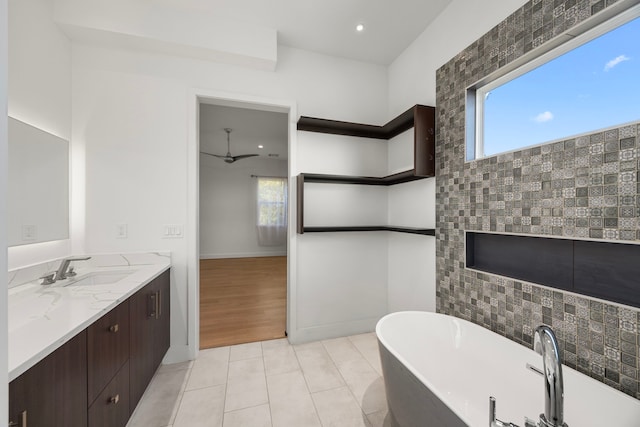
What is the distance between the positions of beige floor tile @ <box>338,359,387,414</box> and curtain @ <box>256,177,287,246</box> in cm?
542

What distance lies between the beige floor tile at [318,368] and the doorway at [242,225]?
453 millimetres

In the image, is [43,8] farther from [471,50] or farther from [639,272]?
[639,272]

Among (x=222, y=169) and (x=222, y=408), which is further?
(x=222, y=169)

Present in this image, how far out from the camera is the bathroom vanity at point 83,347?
0.83m

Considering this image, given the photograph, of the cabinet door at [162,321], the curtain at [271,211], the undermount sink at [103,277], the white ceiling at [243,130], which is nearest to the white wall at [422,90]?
the white ceiling at [243,130]

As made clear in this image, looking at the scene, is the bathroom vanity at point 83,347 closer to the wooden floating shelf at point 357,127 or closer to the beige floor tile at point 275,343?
the beige floor tile at point 275,343

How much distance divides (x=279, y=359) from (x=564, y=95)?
2.73 metres

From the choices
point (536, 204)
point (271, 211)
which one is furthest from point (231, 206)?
point (536, 204)

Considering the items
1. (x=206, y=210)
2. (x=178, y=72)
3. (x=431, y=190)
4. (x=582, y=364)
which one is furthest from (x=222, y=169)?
(x=582, y=364)

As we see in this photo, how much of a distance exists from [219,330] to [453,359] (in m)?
2.30

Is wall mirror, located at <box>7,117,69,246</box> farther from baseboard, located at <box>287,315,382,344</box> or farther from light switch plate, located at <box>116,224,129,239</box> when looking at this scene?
baseboard, located at <box>287,315,382,344</box>

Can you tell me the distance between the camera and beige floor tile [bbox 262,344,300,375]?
213 cm

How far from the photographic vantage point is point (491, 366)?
1.53m

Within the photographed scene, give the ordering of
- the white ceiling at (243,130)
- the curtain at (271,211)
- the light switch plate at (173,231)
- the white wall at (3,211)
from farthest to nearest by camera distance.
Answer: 1. the curtain at (271,211)
2. the white ceiling at (243,130)
3. the light switch plate at (173,231)
4. the white wall at (3,211)
